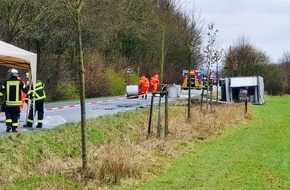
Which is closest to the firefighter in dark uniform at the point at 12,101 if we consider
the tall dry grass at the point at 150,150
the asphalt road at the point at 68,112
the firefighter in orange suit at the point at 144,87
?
the asphalt road at the point at 68,112

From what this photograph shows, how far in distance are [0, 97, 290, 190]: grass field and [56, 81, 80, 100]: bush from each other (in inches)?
762

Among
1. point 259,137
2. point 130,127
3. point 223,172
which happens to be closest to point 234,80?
point 259,137

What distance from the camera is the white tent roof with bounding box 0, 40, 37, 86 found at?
15.6 meters

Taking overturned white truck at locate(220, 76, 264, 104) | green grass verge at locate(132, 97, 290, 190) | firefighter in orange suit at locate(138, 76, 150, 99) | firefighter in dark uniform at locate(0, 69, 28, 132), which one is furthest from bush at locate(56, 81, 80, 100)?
firefighter in dark uniform at locate(0, 69, 28, 132)

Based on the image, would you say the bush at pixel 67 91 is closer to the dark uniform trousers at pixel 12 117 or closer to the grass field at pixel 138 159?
the grass field at pixel 138 159

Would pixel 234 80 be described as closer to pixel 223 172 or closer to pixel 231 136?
pixel 231 136

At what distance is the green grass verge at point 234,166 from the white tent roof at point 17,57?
18.9 feet

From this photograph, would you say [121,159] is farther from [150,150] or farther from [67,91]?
[67,91]

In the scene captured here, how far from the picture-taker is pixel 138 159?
38.9 ft

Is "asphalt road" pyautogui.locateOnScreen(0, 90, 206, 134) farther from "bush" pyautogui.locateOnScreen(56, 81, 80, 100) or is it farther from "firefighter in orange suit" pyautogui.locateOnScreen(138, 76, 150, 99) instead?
"bush" pyautogui.locateOnScreen(56, 81, 80, 100)

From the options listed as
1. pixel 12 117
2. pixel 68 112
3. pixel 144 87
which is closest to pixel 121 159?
pixel 12 117

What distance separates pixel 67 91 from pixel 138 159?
27.0 metres

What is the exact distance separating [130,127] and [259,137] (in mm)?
5224

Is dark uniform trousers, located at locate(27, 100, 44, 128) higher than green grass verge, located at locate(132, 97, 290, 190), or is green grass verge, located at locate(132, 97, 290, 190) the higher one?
dark uniform trousers, located at locate(27, 100, 44, 128)
